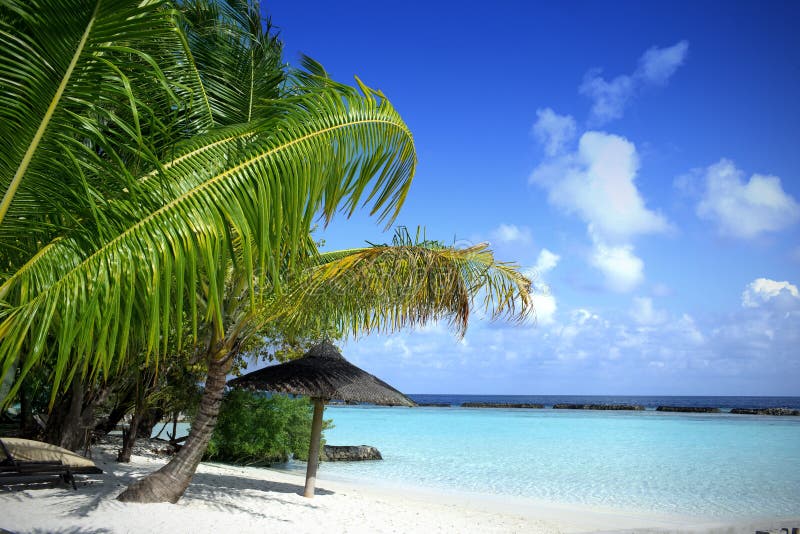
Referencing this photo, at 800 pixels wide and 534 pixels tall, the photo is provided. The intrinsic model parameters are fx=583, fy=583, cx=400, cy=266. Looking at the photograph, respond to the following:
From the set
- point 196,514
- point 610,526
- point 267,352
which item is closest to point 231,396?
point 267,352

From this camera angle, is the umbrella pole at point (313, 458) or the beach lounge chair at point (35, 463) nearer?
the beach lounge chair at point (35, 463)

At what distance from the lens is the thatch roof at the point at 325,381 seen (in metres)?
8.12

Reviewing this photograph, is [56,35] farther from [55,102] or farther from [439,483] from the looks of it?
[439,483]

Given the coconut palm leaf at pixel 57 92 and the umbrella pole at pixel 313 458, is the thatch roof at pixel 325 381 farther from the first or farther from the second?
the coconut palm leaf at pixel 57 92

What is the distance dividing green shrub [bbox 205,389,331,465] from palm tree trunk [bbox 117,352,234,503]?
6.21m

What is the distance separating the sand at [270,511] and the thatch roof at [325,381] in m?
1.45

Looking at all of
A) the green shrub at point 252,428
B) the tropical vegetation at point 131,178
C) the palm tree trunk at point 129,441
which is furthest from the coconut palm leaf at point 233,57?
the green shrub at point 252,428

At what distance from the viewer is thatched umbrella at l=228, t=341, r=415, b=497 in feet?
26.7

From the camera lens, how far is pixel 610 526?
896 centimetres

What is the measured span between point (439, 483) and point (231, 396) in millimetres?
5059

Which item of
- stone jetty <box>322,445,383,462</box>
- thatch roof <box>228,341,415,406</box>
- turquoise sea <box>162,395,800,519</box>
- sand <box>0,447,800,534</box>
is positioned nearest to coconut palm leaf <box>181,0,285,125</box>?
sand <box>0,447,800,534</box>

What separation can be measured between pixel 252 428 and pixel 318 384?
19.2 ft

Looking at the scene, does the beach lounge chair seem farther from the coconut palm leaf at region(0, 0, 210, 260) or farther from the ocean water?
the ocean water

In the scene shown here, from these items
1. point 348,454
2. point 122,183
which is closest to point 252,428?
point 348,454
